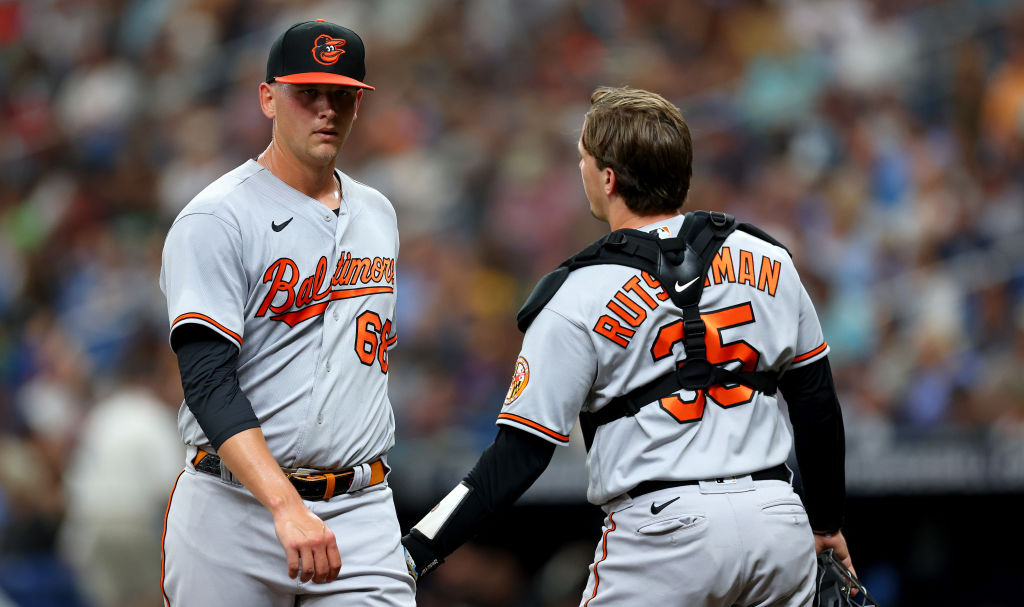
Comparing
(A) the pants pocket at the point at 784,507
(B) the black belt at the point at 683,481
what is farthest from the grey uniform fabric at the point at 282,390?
(A) the pants pocket at the point at 784,507

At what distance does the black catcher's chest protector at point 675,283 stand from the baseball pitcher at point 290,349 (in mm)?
436

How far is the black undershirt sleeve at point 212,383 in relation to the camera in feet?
8.67

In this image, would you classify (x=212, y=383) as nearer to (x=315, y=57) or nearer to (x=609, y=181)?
(x=315, y=57)

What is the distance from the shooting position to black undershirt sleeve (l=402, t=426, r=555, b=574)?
3.02m

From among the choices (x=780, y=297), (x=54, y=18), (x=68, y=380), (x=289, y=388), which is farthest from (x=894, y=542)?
(x=54, y=18)

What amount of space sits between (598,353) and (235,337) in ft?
2.66

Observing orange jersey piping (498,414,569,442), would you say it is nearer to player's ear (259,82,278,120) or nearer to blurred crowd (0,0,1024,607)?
player's ear (259,82,278,120)

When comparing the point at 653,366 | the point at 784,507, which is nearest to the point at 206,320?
the point at 653,366

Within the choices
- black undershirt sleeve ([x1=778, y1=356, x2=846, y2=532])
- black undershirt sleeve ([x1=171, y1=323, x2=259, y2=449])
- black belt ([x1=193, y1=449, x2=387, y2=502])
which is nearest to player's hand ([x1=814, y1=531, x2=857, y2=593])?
black undershirt sleeve ([x1=778, y1=356, x2=846, y2=532])

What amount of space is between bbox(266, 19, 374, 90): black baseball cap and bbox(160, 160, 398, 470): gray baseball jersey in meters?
0.26

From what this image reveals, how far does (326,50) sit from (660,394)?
1.10 metres

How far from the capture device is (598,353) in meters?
2.90

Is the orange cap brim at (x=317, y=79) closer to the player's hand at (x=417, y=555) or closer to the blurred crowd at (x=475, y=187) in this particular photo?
the player's hand at (x=417, y=555)

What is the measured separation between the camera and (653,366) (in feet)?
9.46
